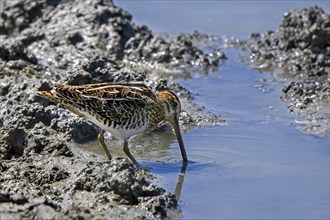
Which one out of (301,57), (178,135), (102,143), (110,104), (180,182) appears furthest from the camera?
(301,57)

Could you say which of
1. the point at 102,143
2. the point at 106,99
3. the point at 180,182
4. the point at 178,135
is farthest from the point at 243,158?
the point at 106,99

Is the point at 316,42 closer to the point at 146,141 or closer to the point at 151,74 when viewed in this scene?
the point at 151,74

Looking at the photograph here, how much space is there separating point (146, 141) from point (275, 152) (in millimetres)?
1559

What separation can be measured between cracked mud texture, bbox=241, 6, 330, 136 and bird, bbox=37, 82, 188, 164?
2.38m

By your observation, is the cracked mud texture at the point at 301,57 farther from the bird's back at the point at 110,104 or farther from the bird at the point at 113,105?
the bird's back at the point at 110,104

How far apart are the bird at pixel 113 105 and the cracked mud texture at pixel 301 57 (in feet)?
7.81

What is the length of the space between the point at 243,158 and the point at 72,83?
256 cm

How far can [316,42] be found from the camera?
1396 centimetres

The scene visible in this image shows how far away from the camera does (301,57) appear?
46.0 feet

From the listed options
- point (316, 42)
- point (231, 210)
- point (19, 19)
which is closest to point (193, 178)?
point (231, 210)

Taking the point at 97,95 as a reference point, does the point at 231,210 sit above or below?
below

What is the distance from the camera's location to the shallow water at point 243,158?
909 centimetres

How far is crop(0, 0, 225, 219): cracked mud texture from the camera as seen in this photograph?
8.54 metres

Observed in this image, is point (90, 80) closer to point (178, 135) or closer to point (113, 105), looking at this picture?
point (178, 135)
